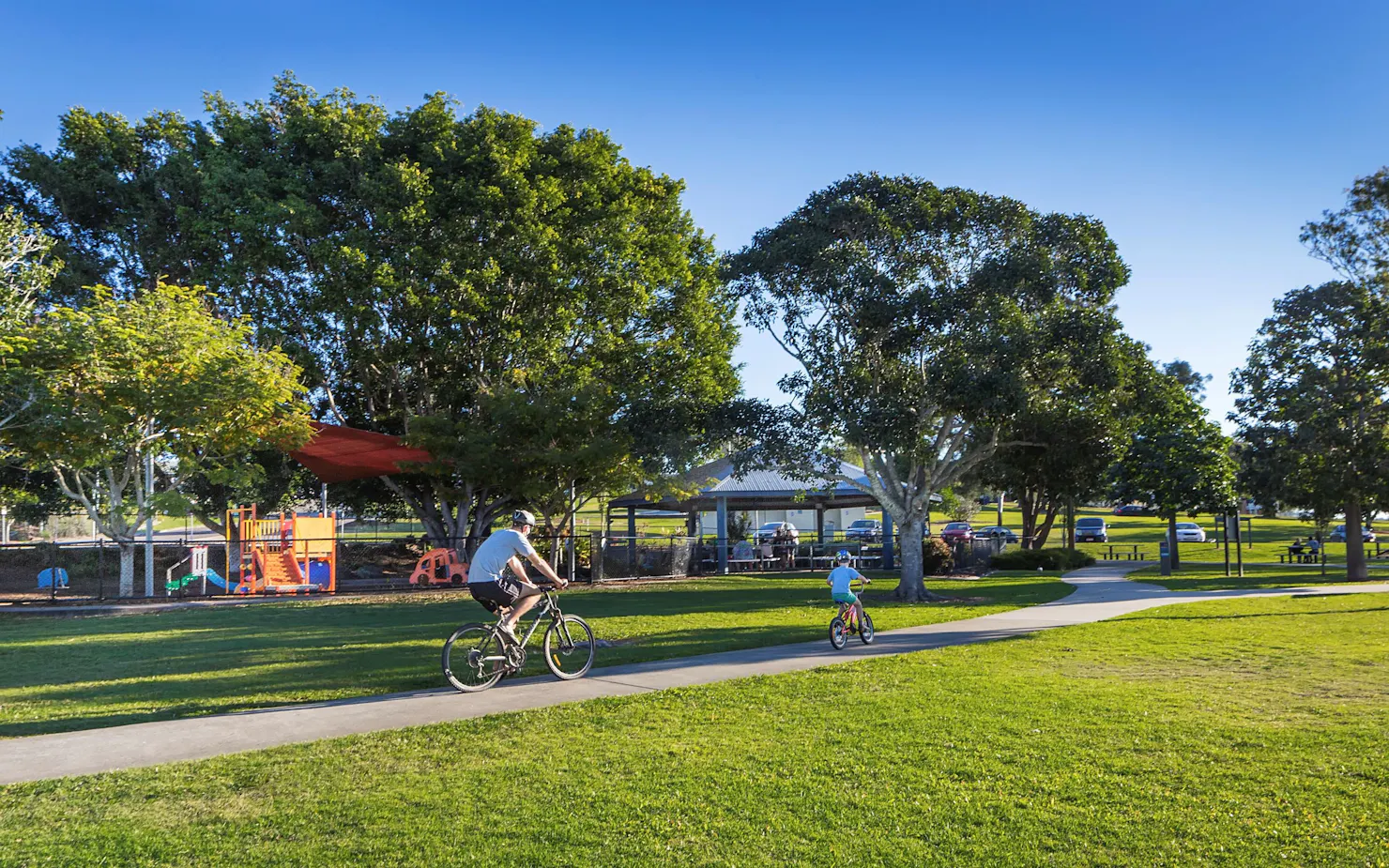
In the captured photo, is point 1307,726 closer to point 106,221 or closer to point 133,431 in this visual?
point 133,431

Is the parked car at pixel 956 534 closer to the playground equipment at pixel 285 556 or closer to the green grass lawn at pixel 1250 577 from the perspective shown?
the green grass lawn at pixel 1250 577

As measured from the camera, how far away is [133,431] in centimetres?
2312

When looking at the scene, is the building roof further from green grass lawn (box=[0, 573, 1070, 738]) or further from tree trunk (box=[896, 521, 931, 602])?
green grass lawn (box=[0, 573, 1070, 738])

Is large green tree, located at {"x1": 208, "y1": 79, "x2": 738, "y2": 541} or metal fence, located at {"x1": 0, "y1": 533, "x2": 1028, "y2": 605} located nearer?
metal fence, located at {"x1": 0, "y1": 533, "x2": 1028, "y2": 605}

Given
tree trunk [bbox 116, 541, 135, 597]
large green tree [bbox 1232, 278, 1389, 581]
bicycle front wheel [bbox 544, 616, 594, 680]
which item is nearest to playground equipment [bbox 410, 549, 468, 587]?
tree trunk [bbox 116, 541, 135, 597]

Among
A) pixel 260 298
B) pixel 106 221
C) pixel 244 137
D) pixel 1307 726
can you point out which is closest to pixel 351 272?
pixel 260 298

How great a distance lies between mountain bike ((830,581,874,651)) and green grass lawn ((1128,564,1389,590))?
645 inches

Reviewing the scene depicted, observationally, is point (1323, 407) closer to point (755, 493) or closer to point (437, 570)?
point (755, 493)

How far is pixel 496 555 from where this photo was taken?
10.4 metres

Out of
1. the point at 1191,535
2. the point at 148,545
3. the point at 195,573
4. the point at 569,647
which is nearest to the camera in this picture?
the point at 569,647

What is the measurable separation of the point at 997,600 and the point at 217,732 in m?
18.6

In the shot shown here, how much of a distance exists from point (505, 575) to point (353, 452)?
1850cm

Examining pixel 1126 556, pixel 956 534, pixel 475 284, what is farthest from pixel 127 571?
pixel 1126 556

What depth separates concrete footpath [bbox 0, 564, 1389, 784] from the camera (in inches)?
296
